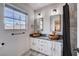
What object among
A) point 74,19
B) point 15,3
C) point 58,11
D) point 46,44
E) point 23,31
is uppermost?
point 15,3

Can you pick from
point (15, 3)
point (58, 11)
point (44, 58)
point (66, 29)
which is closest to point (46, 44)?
point (44, 58)

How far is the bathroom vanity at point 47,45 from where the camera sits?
4.22ft

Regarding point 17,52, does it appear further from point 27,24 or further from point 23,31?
point 27,24

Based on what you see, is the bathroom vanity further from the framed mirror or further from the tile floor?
the framed mirror

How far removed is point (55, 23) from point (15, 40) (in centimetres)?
58

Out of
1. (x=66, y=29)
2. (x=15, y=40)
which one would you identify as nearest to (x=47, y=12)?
(x=66, y=29)

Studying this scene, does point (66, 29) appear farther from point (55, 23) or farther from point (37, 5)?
point (37, 5)

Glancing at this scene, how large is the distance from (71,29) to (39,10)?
0.50 metres

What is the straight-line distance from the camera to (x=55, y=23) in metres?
1.31

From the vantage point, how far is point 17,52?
1302 millimetres

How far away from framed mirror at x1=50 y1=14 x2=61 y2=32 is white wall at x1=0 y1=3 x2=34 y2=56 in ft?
0.91

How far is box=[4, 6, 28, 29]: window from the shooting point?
1.25 m

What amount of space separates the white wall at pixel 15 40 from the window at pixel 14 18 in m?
0.05

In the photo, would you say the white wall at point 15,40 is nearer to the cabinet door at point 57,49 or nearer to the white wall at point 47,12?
the white wall at point 47,12
